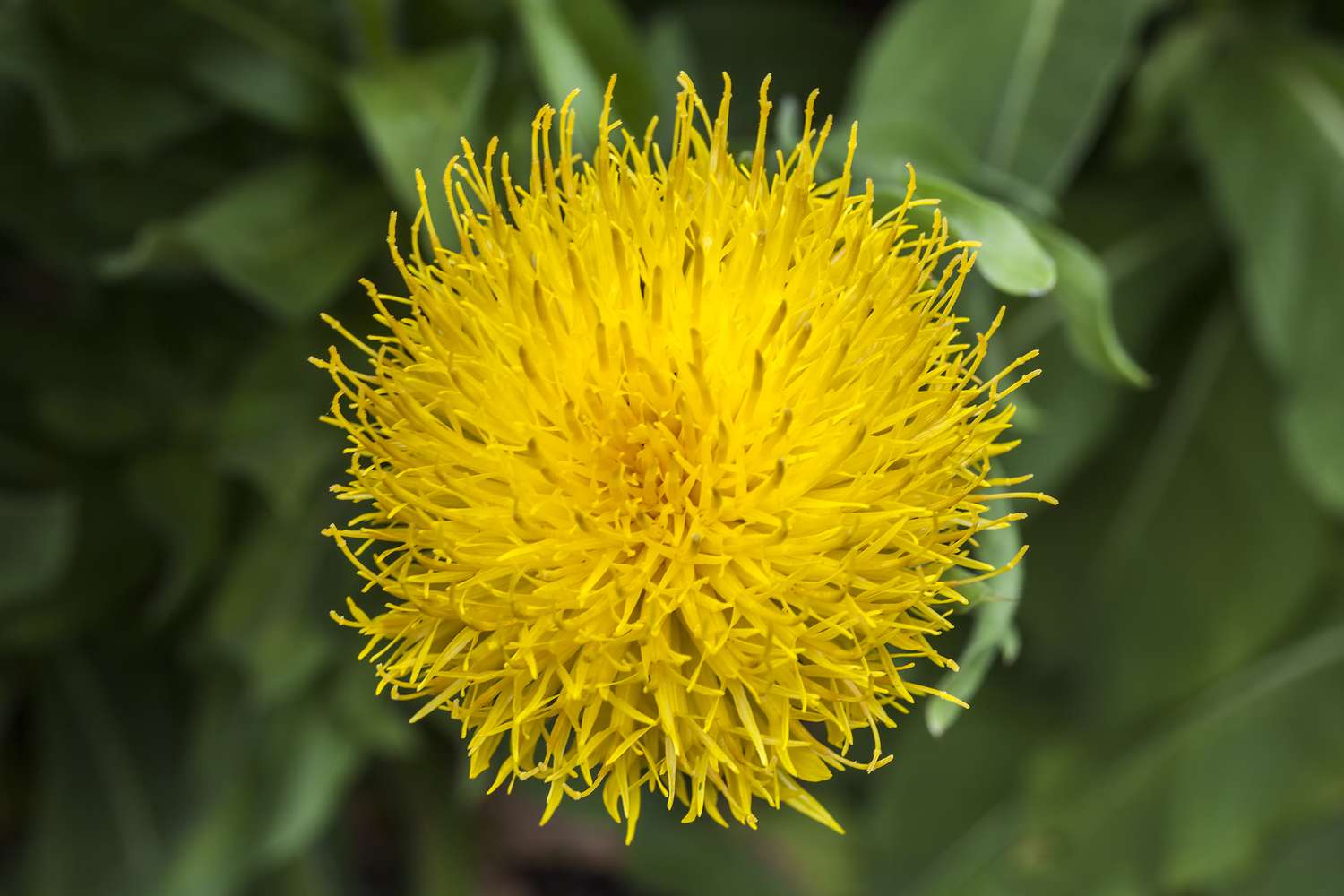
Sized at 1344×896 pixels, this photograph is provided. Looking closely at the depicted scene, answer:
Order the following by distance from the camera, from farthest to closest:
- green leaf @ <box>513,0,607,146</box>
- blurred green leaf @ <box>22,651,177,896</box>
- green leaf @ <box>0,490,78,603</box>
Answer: blurred green leaf @ <box>22,651,177,896</box> < green leaf @ <box>0,490,78,603</box> < green leaf @ <box>513,0,607,146</box>

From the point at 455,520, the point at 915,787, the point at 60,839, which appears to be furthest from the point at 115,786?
the point at 455,520

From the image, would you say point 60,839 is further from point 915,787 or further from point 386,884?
point 915,787

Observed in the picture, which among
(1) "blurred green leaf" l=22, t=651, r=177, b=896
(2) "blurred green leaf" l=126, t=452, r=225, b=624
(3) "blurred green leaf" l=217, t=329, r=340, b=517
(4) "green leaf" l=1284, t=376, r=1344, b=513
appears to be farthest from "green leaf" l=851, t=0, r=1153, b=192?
(1) "blurred green leaf" l=22, t=651, r=177, b=896

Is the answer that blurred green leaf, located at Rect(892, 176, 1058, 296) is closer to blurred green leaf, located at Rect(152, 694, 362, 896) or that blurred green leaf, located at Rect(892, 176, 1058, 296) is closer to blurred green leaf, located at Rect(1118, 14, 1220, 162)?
blurred green leaf, located at Rect(1118, 14, 1220, 162)

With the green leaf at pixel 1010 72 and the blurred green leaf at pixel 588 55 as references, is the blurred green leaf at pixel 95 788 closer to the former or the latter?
the blurred green leaf at pixel 588 55

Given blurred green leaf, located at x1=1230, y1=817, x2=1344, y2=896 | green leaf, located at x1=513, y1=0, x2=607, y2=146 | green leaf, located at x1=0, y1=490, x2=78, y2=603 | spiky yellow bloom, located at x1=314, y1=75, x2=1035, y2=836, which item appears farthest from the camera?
blurred green leaf, located at x1=1230, y1=817, x2=1344, y2=896

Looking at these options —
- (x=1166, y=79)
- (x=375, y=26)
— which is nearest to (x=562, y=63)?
(x=375, y=26)

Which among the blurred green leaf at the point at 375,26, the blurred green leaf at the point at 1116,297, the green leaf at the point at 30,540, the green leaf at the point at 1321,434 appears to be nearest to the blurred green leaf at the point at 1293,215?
the green leaf at the point at 1321,434
